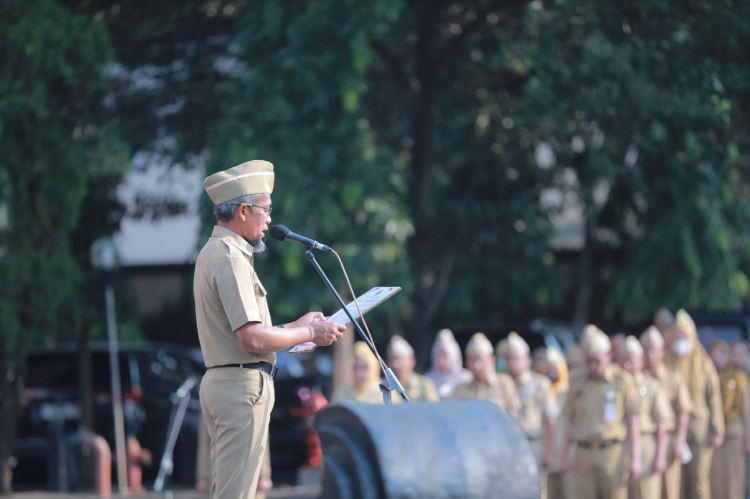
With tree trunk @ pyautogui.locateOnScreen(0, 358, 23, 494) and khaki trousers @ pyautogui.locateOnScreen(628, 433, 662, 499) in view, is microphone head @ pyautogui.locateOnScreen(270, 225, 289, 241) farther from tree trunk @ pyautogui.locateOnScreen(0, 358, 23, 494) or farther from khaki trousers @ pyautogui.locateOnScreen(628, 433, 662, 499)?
tree trunk @ pyautogui.locateOnScreen(0, 358, 23, 494)

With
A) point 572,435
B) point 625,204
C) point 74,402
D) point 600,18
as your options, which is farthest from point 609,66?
point 74,402

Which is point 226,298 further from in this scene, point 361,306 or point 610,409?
point 610,409

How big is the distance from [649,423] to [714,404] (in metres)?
1.68

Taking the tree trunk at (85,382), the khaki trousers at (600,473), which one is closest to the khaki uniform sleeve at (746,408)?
the khaki trousers at (600,473)

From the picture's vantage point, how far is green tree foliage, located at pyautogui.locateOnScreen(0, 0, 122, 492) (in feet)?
35.9

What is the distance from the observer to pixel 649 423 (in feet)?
31.2

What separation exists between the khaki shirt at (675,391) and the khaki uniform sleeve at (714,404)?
32 centimetres

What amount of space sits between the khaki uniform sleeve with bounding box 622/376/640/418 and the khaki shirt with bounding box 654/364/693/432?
1419 millimetres

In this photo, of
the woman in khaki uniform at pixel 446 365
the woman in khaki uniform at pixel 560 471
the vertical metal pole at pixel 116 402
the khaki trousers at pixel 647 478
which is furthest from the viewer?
the vertical metal pole at pixel 116 402

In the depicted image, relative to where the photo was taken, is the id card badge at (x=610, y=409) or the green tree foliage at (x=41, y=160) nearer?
the id card badge at (x=610, y=409)

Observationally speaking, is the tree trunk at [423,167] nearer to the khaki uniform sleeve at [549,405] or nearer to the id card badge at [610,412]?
the khaki uniform sleeve at [549,405]

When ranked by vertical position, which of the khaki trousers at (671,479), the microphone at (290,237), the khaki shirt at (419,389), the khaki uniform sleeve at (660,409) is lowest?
the khaki trousers at (671,479)

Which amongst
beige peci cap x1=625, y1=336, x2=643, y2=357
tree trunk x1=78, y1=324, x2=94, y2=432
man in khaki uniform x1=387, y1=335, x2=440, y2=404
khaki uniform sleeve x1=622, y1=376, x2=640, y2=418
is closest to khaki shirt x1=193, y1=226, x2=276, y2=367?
man in khaki uniform x1=387, y1=335, x2=440, y2=404

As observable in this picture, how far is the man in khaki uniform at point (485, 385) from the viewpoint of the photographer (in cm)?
922
